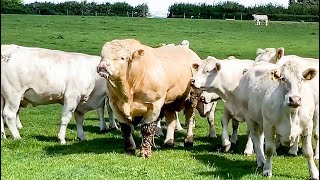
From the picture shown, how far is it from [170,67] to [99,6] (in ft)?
213

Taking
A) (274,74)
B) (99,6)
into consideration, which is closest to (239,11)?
(99,6)

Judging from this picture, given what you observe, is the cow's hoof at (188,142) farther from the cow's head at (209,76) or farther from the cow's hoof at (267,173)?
the cow's hoof at (267,173)

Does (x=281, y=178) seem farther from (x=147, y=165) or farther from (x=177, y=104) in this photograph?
(x=177, y=104)

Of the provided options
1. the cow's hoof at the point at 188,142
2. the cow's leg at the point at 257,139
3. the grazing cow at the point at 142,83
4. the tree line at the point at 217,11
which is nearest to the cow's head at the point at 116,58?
the grazing cow at the point at 142,83

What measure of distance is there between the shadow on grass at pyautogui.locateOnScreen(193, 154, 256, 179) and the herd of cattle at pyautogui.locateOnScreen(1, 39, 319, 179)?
12.4 inches

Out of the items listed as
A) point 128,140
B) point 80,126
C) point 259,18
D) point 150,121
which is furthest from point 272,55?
point 259,18

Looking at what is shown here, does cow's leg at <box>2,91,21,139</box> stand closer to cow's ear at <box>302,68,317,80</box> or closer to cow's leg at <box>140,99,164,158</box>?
cow's leg at <box>140,99,164,158</box>

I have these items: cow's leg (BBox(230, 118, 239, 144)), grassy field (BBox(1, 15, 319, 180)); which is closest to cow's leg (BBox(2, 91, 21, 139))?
grassy field (BBox(1, 15, 319, 180))

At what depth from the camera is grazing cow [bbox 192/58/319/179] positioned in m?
7.36

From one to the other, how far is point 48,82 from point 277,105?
5.69m

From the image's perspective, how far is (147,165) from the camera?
9453mm

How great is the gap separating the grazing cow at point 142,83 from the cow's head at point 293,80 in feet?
10.3

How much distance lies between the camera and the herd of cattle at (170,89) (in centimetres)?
801

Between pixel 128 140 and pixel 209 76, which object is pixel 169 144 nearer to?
pixel 128 140
